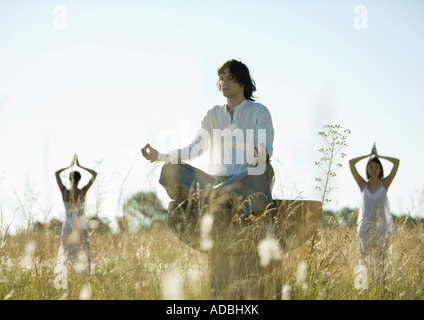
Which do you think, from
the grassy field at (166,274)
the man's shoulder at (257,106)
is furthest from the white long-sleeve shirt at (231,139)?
the grassy field at (166,274)

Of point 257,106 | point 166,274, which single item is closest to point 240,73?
point 257,106

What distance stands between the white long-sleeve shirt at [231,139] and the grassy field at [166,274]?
0.73 meters

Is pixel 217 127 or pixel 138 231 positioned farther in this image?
pixel 217 127

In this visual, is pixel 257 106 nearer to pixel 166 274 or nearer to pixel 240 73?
pixel 240 73

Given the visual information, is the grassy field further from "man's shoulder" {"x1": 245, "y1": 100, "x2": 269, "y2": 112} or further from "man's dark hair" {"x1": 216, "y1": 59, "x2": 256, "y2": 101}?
"man's dark hair" {"x1": 216, "y1": 59, "x2": 256, "y2": 101}

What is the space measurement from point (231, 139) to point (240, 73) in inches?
23.8

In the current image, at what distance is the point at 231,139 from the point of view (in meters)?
4.05

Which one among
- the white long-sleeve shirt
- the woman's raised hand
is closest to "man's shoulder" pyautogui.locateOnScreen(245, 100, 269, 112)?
the white long-sleeve shirt

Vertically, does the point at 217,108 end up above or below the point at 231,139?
above
